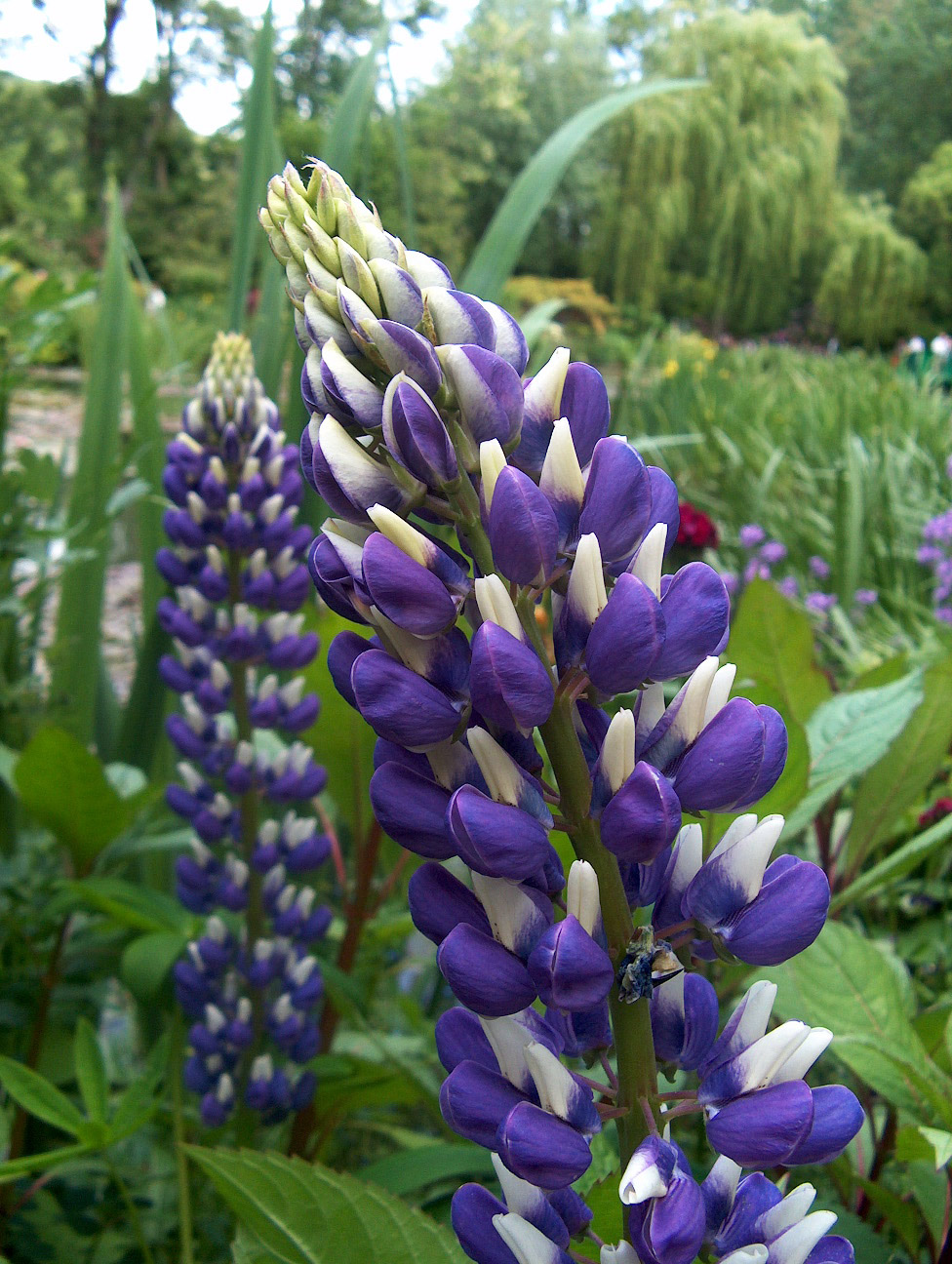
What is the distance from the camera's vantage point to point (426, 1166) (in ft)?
3.32

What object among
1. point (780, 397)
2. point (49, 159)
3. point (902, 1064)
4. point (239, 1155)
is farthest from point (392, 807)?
point (49, 159)

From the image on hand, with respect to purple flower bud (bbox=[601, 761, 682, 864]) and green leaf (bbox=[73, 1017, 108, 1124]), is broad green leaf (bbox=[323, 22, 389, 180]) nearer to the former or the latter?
green leaf (bbox=[73, 1017, 108, 1124])

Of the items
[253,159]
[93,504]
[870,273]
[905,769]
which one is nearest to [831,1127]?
[905,769]

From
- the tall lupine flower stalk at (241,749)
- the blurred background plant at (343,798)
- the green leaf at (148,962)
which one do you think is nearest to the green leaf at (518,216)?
the blurred background plant at (343,798)

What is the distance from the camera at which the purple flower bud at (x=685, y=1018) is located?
527mm

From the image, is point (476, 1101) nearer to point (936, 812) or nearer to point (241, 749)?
point (241, 749)

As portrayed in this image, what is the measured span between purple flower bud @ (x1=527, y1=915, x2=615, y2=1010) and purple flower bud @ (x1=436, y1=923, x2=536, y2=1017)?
0.01m

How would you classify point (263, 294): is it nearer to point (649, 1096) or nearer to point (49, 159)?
point (649, 1096)

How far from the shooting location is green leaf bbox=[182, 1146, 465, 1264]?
0.57m

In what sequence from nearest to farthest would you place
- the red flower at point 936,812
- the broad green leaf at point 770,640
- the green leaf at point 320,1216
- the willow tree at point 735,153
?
the green leaf at point 320,1216 < the broad green leaf at point 770,640 < the red flower at point 936,812 < the willow tree at point 735,153

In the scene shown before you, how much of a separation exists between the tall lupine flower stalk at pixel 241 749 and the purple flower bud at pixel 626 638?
856 mm

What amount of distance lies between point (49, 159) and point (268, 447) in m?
30.0

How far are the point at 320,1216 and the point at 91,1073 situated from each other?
0.46 metres

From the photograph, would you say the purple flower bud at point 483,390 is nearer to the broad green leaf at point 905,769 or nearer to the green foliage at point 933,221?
the broad green leaf at point 905,769
